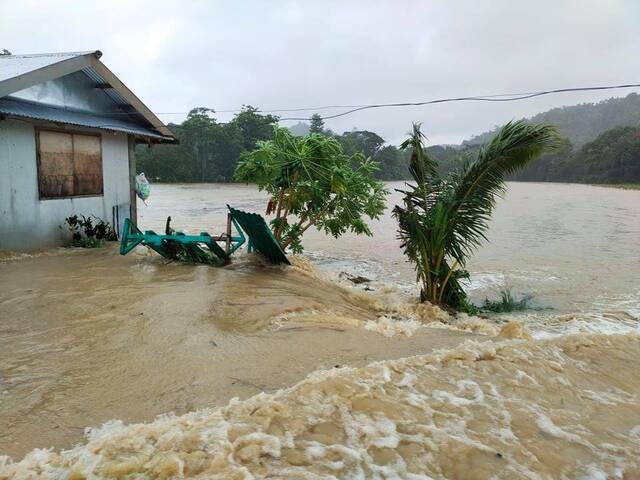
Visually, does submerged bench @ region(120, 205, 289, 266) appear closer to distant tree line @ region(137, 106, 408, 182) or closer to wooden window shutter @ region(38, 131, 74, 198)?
wooden window shutter @ region(38, 131, 74, 198)

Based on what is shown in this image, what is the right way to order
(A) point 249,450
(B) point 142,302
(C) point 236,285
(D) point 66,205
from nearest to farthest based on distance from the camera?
(A) point 249,450
(B) point 142,302
(C) point 236,285
(D) point 66,205

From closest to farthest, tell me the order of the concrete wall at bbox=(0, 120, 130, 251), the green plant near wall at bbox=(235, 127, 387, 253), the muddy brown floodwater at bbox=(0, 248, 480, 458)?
1. the muddy brown floodwater at bbox=(0, 248, 480, 458)
2. the concrete wall at bbox=(0, 120, 130, 251)
3. the green plant near wall at bbox=(235, 127, 387, 253)

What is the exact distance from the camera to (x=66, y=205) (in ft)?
30.0

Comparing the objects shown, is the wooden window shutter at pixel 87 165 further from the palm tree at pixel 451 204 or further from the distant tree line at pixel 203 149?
the distant tree line at pixel 203 149

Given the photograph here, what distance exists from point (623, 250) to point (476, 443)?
15.1 m

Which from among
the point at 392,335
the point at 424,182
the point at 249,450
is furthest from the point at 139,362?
the point at 424,182

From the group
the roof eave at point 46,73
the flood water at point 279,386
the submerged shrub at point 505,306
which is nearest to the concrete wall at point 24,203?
the roof eave at point 46,73

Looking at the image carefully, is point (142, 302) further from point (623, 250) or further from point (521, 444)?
point (623, 250)

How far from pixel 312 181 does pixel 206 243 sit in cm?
221

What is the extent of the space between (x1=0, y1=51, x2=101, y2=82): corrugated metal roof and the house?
24mm

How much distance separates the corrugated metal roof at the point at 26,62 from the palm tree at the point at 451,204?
251 inches

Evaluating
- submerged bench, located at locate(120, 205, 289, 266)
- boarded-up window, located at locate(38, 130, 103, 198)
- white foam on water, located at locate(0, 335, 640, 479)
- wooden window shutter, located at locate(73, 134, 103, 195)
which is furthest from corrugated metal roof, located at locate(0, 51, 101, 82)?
white foam on water, located at locate(0, 335, 640, 479)

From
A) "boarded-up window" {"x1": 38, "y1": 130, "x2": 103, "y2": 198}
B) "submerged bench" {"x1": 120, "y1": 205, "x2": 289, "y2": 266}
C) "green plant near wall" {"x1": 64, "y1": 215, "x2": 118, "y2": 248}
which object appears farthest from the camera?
"green plant near wall" {"x1": 64, "y1": 215, "x2": 118, "y2": 248}

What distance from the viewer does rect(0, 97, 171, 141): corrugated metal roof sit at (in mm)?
7691
